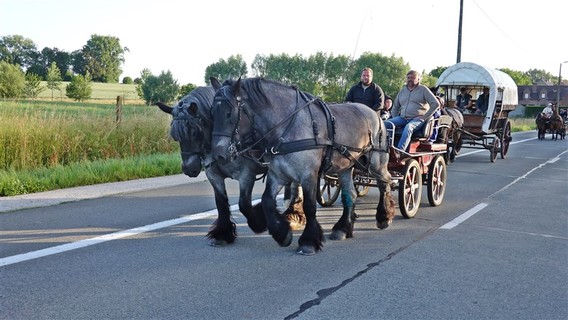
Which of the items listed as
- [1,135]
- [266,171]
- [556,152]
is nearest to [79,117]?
[1,135]

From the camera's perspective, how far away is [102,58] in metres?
113

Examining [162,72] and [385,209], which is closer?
[385,209]

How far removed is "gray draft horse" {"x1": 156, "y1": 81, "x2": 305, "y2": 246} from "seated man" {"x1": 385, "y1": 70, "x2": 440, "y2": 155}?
318 centimetres

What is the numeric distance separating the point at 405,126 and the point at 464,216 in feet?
5.53

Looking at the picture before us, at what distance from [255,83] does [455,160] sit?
526 inches

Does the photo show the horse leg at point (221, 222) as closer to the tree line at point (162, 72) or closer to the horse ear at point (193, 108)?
the horse ear at point (193, 108)

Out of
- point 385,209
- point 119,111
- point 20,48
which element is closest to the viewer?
point 385,209

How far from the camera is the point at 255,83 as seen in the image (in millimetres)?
5594

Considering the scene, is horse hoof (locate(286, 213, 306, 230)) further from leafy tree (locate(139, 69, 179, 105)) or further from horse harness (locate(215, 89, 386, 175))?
leafy tree (locate(139, 69, 179, 105))

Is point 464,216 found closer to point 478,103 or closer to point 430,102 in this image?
point 430,102

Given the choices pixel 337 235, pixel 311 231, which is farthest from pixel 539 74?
pixel 311 231

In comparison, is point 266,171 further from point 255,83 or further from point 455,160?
point 455,160

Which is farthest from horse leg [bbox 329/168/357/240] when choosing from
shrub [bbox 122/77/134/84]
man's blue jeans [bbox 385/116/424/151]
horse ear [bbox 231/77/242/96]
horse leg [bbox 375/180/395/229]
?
shrub [bbox 122/77/134/84]

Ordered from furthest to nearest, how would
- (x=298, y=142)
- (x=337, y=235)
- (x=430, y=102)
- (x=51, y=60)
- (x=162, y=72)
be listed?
(x=51, y=60)
(x=162, y=72)
(x=430, y=102)
(x=337, y=235)
(x=298, y=142)
